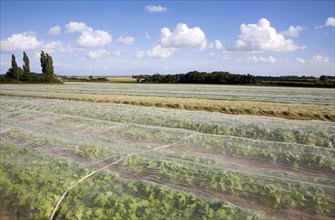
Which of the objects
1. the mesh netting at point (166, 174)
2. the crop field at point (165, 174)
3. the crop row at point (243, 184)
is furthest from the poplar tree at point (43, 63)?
the crop row at point (243, 184)

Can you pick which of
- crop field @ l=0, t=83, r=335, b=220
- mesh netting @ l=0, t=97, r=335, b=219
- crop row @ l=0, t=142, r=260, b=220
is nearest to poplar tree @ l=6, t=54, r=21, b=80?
mesh netting @ l=0, t=97, r=335, b=219

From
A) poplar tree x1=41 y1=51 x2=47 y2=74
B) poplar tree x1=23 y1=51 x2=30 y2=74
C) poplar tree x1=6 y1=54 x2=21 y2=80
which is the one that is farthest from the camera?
poplar tree x1=41 y1=51 x2=47 y2=74

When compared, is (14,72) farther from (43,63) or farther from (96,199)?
(96,199)

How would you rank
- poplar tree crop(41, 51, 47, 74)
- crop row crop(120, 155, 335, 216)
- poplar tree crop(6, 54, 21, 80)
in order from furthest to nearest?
poplar tree crop(41, 51, 47, 74) → poplar tree crop(6, 54, 21, 80) → crop row crop(120, 155, 335, 216)

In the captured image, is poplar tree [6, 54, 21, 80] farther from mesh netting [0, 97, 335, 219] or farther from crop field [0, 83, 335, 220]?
crop field [0, 83, 335, 220]

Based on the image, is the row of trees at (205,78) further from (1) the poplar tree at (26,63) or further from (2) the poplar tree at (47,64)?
(1) the poplar tree at (26,63)

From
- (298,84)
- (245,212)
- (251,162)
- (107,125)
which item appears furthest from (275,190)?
(298,84)

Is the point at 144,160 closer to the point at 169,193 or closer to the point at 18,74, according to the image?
the point at 169,193

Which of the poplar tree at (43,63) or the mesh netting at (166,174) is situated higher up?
the poplar tree at (43,63)

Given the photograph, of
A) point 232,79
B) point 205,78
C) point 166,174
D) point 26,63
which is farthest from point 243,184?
point 26,63
